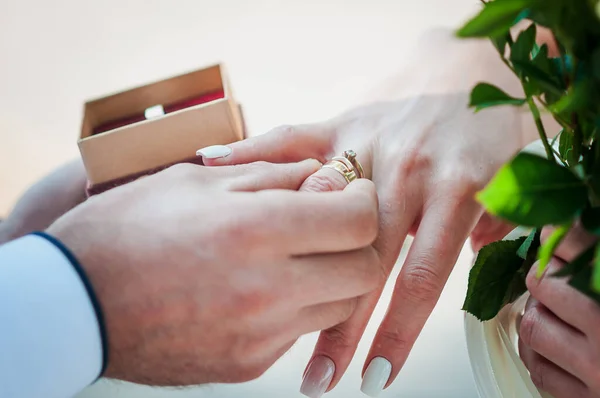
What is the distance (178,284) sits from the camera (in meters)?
0.44

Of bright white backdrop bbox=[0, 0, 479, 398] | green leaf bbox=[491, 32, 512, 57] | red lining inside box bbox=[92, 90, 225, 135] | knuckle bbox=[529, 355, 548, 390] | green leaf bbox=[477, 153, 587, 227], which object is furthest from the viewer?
bright white backdrop bbox=[0, 0, 479, 398]

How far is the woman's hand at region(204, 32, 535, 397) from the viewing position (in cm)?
59

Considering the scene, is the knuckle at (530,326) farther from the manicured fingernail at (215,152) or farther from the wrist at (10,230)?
the wrist at (10,230)

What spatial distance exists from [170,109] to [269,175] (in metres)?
0.32

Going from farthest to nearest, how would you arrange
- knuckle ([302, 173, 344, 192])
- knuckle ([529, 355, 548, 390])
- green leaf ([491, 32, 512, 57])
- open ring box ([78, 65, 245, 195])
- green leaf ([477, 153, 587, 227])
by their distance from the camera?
open ring box ([78, 65, 245, 195]), knuckle ([302, 173, 344, 192]), knuckle ([529, 355, 548, 390]), green leaf ([491, 32, 512, 57]), green leaf ([477, 153, 587, 227])

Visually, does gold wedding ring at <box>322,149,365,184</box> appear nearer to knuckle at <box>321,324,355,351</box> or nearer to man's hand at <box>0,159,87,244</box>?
knuckle at <box>321,324,355,351</box>

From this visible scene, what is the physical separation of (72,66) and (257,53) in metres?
0.42

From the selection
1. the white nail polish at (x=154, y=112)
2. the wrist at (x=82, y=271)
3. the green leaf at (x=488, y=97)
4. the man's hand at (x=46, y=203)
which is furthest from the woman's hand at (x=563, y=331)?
the man's hand at (x=46, y=203)

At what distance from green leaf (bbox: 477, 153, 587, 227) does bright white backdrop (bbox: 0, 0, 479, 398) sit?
82 centimetres

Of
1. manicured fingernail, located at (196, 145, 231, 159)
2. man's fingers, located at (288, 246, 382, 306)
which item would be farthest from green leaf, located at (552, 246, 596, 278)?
manicured fingernail, located at (196, 145, 231, 159)

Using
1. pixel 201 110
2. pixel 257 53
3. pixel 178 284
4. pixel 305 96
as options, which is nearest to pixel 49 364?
pixel 178 284

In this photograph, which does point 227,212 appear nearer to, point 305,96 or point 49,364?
point 49,364

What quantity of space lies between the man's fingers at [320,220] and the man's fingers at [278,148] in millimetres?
204

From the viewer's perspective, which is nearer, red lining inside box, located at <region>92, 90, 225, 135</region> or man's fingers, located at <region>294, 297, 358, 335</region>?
man's fingers, located at <region>294, 297, 358, 335</region>
